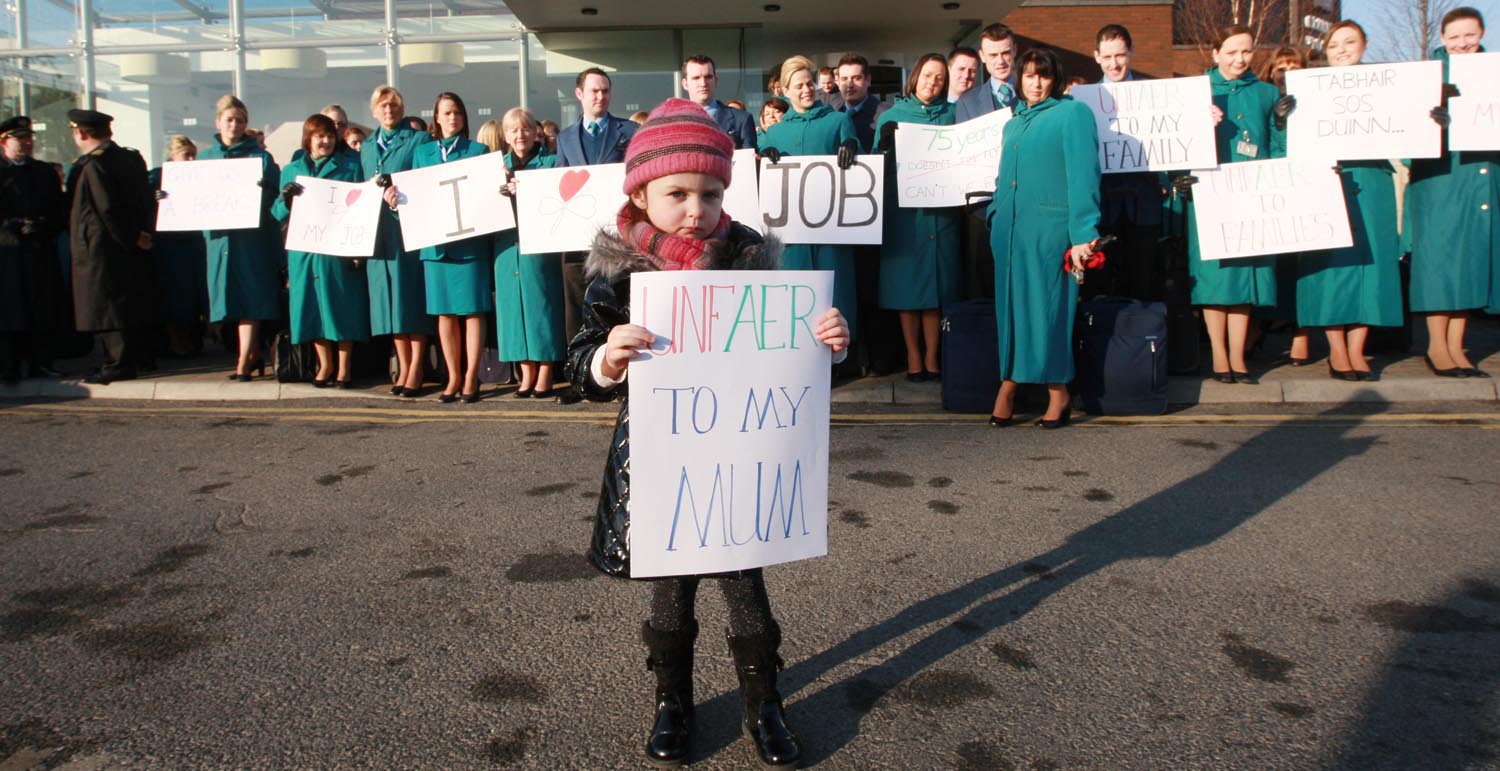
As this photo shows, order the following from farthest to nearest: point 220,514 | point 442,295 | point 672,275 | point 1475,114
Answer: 1. point 442,295
2. point 1475,114
3. point 220,514
4. point 672,275

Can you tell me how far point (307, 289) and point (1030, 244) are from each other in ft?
17.1

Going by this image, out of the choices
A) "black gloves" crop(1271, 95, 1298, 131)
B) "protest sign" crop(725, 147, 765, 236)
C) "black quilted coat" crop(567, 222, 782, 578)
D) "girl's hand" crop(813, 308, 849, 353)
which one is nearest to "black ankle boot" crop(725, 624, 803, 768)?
"black quilted coat" crop(567, 222, 782, 578)

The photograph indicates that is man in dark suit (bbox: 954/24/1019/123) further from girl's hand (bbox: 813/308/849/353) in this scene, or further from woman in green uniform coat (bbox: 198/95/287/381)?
woman in green uniform coat (bbox: 198/95/287/381)

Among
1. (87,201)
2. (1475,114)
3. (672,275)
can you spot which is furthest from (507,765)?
(87,201)

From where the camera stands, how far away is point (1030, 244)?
20.2 feet

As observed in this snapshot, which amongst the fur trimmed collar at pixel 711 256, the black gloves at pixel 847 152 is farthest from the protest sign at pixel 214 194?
the fur trimmed collar at pixel 711 256

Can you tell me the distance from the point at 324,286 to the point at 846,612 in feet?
18.8

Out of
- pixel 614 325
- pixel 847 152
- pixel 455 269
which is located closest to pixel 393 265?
pixel 455 269

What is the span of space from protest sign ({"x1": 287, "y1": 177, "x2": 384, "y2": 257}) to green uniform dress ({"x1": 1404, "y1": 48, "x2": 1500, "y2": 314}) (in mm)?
7165

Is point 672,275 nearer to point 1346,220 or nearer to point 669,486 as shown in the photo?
point 669,486

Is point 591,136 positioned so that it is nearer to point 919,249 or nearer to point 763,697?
point 919,249

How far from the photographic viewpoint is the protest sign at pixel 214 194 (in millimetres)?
8195

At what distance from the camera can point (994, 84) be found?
7324mm

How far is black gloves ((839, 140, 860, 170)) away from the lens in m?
7.02
